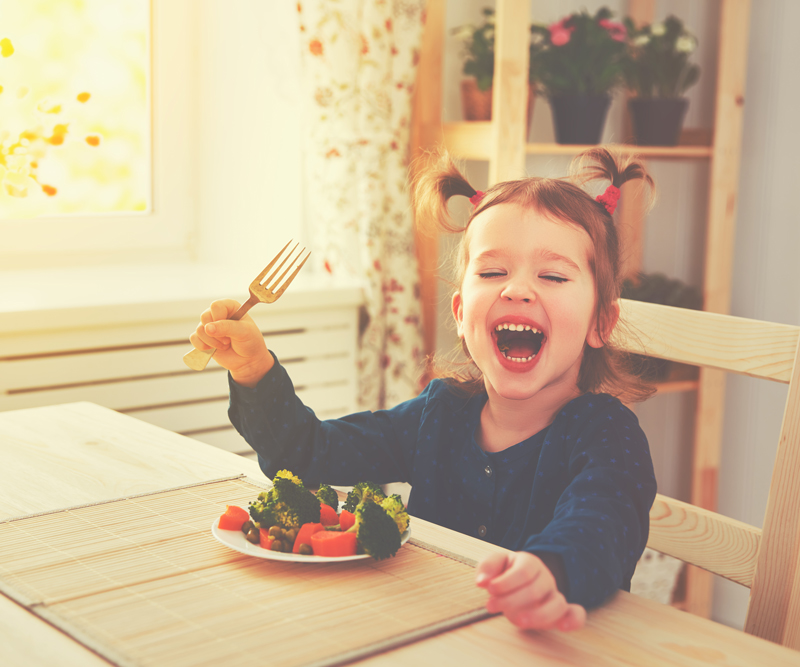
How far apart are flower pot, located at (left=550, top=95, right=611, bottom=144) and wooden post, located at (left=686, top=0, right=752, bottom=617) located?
0.38 meters

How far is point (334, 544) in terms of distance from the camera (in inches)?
28.9

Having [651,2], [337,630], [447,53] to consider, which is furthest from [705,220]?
[337,630]

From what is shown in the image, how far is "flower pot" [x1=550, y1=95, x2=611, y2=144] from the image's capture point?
84.4 inches

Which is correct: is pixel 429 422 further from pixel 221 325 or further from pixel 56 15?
pixel 56 15

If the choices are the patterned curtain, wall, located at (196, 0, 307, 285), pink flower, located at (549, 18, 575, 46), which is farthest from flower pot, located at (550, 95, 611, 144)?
wall, located at (196, 0, 307, 285)

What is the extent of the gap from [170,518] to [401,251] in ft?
4.37

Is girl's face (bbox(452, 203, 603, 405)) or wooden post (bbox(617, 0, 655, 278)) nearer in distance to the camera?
girl's face (bbox(452, 203, 603, 405))

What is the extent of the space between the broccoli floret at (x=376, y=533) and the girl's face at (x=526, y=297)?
255 mm

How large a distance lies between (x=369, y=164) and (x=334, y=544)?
142 cm

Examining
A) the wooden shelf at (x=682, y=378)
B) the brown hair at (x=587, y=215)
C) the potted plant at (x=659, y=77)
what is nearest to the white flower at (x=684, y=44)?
the potted plant at (x=659, y=77)

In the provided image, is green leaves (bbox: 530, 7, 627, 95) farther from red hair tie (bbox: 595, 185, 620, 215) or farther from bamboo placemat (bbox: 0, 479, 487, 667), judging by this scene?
bamboo placemat (bbox: 0, 479, 487, 667)

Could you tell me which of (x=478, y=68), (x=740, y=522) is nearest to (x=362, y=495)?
(x=740, y=522)

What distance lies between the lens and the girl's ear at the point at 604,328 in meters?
1.02

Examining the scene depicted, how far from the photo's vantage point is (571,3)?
2.44m
